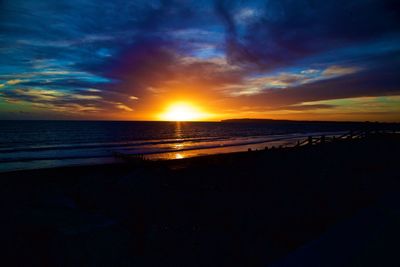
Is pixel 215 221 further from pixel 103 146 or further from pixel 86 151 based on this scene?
pixel 103 146

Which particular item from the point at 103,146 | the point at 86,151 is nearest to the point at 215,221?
the point at 86,151

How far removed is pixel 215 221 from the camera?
270 inches

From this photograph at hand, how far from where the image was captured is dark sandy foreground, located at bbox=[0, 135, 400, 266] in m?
3.05

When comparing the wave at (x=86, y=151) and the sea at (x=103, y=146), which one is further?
the wave at (x=86, y=151)

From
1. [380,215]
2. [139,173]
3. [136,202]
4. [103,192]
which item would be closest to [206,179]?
[139,173]

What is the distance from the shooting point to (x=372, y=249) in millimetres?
2496

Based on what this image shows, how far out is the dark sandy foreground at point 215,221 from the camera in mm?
3053

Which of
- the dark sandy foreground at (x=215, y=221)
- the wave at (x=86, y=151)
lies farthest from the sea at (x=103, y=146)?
the dark sandy foreground at (x=215, y=221)

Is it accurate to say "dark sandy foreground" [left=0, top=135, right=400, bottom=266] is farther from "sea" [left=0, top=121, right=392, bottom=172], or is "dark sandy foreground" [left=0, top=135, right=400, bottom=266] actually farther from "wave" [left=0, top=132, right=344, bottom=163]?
"wave" [left=0, top=132, right=344, bottom=163]

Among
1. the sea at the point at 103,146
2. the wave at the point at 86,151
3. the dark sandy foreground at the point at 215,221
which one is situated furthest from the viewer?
the wave at the point at 86,151

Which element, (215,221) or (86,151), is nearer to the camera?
(215,221)

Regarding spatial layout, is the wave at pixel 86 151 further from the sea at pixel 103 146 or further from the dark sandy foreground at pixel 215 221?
the dark sandy foreground at pixel 215 221

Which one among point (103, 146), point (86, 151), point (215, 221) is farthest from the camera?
point (103, 146)

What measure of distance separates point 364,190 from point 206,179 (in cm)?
648
